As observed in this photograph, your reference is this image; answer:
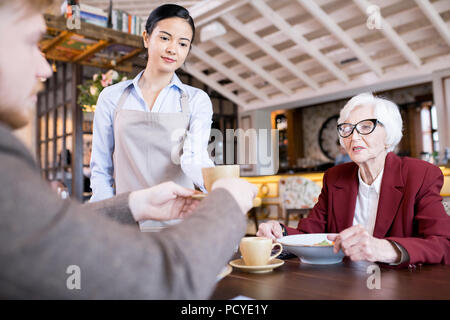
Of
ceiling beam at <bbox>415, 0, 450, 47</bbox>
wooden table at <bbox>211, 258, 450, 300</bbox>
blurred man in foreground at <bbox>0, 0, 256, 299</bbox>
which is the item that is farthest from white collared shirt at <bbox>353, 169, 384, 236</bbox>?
ceiling beam at <bbox>415, 0, 450, 47</bbox>

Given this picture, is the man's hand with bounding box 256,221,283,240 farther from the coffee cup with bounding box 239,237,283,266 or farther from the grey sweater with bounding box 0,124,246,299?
the grey sweater with bounding box 0,124,246,299

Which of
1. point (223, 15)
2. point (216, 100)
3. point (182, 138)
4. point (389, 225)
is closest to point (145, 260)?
point (182, 138)

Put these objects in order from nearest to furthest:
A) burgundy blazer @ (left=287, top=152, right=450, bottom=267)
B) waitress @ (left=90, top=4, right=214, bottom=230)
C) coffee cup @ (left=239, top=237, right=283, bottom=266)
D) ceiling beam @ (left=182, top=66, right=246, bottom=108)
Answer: coffee cup @ (left=239, top=237, right=283, bottom=266) < burgundy blazer @ (left=287, top=152, right=450, bottom=267) < waitress @ (left=90, top=4, right=214, bottom=230) < ceiling beam @ (left=182, top=66, right=246, bottom=108)

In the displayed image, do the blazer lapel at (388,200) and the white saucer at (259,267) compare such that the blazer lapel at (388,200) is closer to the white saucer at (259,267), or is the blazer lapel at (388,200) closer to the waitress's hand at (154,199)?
the white saucer at (259,267)

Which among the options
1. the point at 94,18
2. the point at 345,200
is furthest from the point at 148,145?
the point at 94,18

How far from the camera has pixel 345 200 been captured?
5.28 ft

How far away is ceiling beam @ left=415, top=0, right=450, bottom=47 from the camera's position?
4.43 meters

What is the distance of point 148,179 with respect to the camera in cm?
153

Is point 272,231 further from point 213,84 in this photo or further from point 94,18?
point 213,84

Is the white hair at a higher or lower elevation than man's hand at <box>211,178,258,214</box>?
higher

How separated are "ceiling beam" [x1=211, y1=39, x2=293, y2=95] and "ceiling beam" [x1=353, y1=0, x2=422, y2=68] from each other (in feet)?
6.85

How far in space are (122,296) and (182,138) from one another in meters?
1.09

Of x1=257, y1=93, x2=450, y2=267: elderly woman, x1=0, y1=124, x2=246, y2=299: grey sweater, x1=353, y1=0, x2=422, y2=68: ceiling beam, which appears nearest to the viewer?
x1=0, y1=124, x2=246, y2=299: grey sweater

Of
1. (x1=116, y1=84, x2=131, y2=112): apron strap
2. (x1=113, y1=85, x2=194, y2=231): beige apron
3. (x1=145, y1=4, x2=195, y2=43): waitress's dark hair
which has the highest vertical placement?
(x1=145, y1=4, x2=195, y2=43): waitress's dark hair
